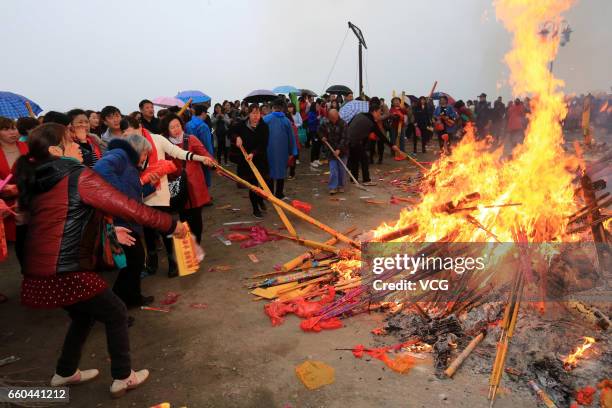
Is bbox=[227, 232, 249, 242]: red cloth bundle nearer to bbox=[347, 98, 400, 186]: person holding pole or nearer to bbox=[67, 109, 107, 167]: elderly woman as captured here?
bbox=[67, 109, 107, 167]: elderly woman

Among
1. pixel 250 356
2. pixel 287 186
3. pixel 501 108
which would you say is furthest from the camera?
pixel 501 108

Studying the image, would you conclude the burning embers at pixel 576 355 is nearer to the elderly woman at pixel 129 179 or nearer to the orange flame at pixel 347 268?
the orange flame at pixel 347 268

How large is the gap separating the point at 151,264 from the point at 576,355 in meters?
5.51

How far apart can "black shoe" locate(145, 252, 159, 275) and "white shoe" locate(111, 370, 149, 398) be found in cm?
263

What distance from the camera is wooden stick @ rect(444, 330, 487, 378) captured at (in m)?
3.54

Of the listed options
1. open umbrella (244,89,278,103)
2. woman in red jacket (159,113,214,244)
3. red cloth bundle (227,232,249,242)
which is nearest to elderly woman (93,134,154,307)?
woman in red jacket (159,113,214,244)

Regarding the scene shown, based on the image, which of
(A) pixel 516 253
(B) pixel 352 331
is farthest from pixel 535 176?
(B) pixel 352 331

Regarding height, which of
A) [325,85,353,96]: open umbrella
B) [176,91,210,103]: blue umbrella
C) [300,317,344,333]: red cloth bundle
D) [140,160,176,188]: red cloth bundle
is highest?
[325,85,353,96]: open umbrella

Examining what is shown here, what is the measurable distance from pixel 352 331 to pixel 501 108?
17371mm

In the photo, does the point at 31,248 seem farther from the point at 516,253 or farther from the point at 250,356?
the point at 516,253

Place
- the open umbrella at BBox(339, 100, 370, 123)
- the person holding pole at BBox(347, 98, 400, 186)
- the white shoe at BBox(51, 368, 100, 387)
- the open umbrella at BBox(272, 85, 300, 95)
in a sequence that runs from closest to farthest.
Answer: the white shoe at BBox(51, 368, 100, 387) < the person holding pole at BBox(347, 98, 400, 186) < the open umbrella at BBox(339, 100, 370, 123) < the open umbrella at BBox(272, 85, 300, 95)

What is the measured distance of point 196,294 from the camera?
554cm

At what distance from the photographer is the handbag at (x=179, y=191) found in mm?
5840

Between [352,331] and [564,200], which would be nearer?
[352,331]
